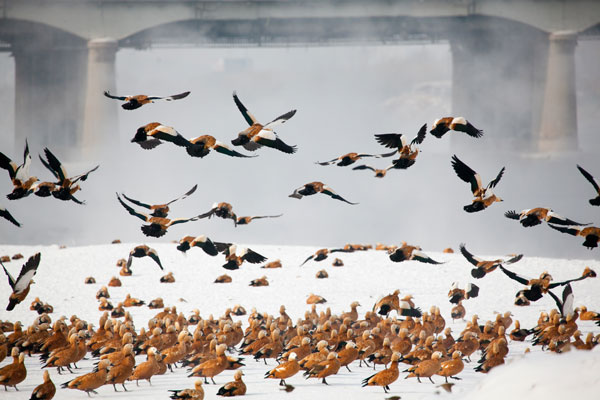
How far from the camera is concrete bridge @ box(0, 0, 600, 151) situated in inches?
2291

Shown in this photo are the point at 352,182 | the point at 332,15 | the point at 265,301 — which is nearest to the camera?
the point at 265,301

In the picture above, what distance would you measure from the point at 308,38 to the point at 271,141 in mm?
52447

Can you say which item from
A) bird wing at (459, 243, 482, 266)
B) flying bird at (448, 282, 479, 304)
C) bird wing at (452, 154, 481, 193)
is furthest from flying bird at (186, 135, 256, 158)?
flying bird at (448, 282, 479, 304)

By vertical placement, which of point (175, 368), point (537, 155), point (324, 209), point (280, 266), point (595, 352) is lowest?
point (324, 209)

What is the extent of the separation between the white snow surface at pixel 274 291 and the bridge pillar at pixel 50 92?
31.8 metres

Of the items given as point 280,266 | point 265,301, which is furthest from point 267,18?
point 265,301

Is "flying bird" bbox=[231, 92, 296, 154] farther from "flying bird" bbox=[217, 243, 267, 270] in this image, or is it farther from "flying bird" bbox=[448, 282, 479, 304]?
"flying bird" bbox=[448, 282, 479, 304]

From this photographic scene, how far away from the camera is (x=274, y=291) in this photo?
23.4 meters

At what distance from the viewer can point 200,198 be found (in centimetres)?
7331

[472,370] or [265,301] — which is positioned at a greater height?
[472,370]

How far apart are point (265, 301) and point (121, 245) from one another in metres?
10.4

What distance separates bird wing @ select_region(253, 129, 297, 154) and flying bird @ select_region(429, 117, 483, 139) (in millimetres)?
2557

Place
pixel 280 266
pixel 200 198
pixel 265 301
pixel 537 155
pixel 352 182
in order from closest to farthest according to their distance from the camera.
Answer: pixel 265 301
pixel 280 266
pixel 537 155
pixel 200 198
pixel 352 182

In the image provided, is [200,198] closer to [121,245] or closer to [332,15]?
[332,15]
